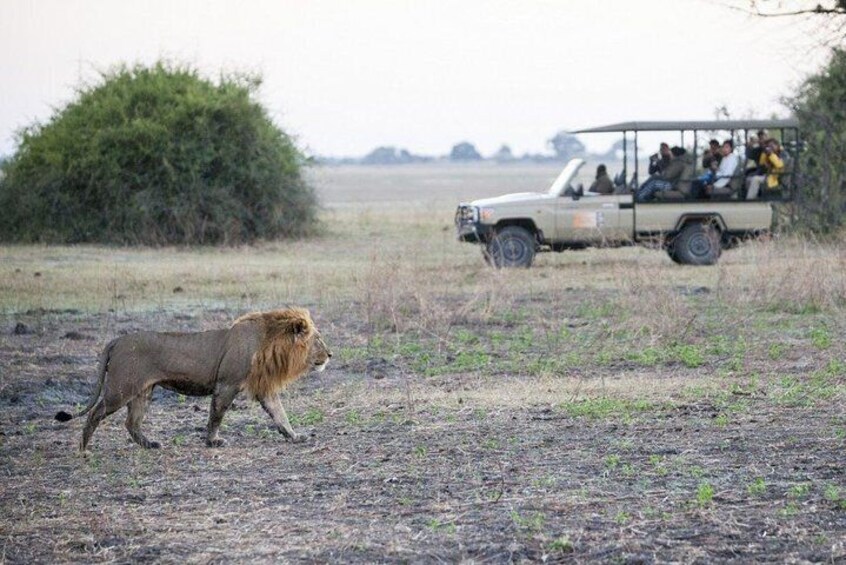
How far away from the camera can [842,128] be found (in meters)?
27.3

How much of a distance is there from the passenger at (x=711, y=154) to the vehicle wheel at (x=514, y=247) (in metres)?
2.93

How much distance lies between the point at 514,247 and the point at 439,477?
14.4 meters

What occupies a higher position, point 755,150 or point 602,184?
point 755,150

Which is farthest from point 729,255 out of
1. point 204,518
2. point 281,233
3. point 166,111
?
point 204,518

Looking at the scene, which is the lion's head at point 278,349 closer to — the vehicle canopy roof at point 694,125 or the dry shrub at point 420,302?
the dry shrub at point 420,302

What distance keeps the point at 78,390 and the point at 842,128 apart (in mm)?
19101

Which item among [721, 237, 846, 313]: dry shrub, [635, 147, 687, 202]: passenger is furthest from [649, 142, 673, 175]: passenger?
[721, 237, 846, 313]: dry shrub

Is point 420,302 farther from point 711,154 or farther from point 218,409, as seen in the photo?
point 711,154

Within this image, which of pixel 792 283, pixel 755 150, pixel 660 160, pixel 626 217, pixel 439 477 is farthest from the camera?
pixel 755 150

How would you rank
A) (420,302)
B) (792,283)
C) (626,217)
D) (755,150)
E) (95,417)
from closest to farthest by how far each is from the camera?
(95,417) < (420,302) < (792,283) < (626,217) < (755,150)

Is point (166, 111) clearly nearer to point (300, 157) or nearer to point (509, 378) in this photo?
point (300, 157)

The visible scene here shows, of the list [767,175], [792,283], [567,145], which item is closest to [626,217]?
[767,175]

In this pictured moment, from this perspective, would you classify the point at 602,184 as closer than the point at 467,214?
Yes

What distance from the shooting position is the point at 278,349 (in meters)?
9.48
